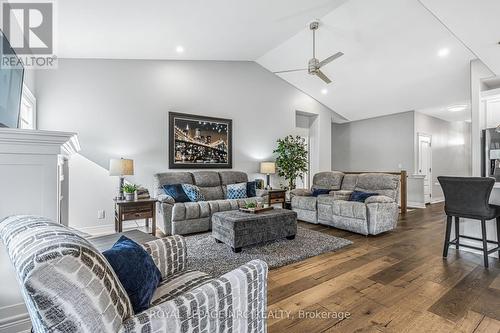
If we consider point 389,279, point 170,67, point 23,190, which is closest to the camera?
point 23,190

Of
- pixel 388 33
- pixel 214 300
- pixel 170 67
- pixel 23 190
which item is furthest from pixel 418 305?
pixel 170 67

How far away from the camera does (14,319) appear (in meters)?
1.44

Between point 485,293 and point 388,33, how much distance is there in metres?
4.07

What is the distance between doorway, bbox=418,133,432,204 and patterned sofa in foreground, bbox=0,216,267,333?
753 centimetres

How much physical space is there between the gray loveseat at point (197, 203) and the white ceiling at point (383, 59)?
3008 millimetres

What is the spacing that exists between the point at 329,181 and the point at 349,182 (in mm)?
399

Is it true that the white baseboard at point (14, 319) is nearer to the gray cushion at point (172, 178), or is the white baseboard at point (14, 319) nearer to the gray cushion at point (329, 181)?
the gray cushion at point (172, 178)

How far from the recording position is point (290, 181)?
6426mm

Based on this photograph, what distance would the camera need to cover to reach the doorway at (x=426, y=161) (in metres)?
7.07

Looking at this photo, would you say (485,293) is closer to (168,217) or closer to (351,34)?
(168,217)

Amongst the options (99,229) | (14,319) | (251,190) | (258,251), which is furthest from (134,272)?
(251,190)

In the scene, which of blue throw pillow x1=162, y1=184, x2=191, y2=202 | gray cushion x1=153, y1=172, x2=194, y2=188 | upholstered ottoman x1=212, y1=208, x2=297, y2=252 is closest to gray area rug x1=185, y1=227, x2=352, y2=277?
upholstered ottoman x1=212, y1=208, x2=297, y2=252

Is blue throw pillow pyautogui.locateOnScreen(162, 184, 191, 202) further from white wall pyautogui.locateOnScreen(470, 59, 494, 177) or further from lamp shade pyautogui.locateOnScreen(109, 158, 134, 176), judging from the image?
white wall pyautogui.locateOnScreen(470, 59, 494, 177)

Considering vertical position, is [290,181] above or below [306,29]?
below
